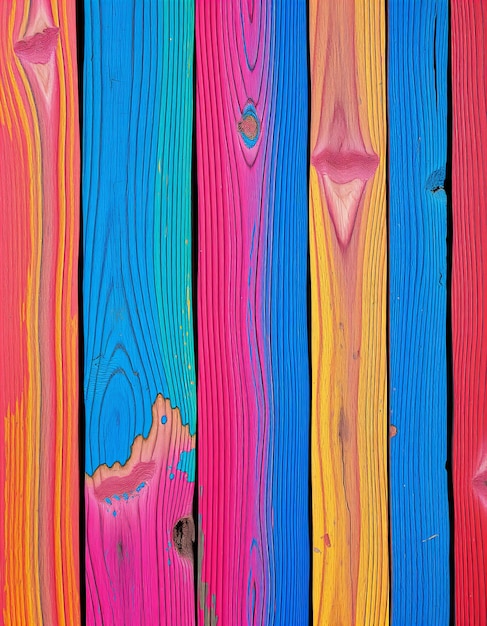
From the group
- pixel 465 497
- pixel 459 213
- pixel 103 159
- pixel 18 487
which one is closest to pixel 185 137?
pixel 103 159

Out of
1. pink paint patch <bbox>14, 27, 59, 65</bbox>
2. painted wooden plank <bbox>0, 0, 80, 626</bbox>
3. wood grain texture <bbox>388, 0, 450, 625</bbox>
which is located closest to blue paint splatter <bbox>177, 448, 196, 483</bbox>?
painted wooden plank <bbox>0, 0, 80, 626</bbox>

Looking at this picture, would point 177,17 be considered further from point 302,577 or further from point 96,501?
point 302,577

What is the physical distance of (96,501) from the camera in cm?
60

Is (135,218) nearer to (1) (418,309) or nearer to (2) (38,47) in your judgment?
(2) (38,47)

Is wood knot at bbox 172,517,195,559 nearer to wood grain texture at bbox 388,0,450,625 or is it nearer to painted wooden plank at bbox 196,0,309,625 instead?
painted wooden plank at bbox 196,0,309,625

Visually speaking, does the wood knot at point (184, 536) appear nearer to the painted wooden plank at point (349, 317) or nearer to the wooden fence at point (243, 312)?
the wooden fence at point (243, 312)

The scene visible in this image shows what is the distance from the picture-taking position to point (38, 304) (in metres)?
0.59

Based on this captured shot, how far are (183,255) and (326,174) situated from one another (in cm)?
20

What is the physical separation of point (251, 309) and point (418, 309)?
8.3 inches

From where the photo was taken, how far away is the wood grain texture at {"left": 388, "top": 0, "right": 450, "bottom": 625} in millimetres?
621

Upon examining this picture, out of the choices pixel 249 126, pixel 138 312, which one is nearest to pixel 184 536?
pixel 138 312

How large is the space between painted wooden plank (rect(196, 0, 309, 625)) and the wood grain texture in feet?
0.39

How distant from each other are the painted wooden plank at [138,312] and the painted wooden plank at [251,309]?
0.08 feet

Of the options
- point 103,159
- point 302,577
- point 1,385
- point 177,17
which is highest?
point 177,17
